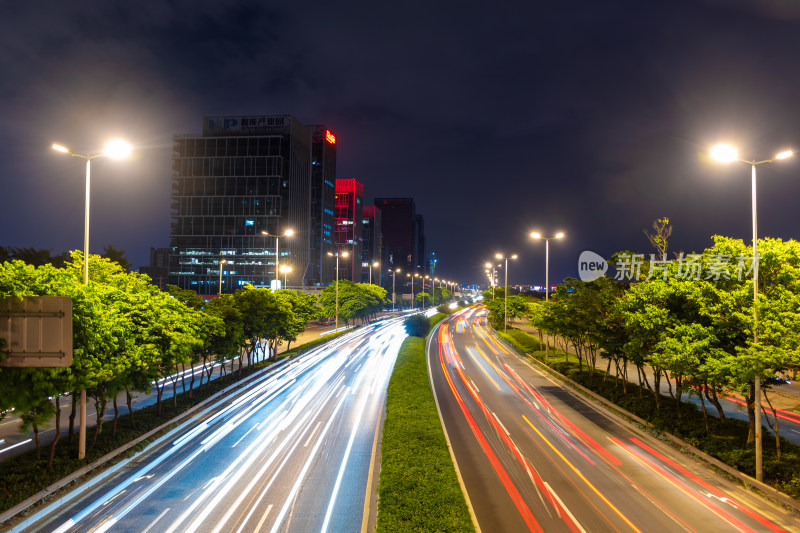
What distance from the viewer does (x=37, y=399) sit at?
10.8 metres

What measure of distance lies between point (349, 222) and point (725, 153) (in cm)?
18318

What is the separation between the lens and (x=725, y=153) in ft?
46.0

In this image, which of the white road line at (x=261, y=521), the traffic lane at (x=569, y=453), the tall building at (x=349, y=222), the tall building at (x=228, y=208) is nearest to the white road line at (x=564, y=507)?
the traffic lane at (x=569, y=453)

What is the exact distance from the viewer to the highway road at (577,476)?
1250 centimetres

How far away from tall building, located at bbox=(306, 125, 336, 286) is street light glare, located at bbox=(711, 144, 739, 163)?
137 metres

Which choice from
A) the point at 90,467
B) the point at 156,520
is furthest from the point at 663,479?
the point at 90,467

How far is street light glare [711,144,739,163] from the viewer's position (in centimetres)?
1390

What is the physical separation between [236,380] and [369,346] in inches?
898

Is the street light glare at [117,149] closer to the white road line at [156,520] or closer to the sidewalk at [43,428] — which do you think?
the sidewalk at [43,428]

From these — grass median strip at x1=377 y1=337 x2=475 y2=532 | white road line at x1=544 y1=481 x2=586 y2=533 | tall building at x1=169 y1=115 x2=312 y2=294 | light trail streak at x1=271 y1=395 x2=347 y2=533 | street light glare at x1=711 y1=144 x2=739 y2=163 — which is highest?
tall building at x1=169 y1=115 x2=312 y2=294

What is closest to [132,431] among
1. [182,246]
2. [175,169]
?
[182,246]

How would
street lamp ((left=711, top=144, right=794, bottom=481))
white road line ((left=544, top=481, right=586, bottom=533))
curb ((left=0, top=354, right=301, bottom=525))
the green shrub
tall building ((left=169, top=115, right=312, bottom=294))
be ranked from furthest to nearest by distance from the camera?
tall building ((left=169, top=115, right=312, bottom=294)), the green shrub, street lamp ((left=711, top=144, right=794, bottom=481)), curb ((left=0, top=354, right=301, bottom=525)), white road line ((left=544, top=481, right=586, bottom=533))

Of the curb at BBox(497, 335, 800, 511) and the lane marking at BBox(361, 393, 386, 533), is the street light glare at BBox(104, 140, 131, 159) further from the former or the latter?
the curb at BBox(497, 335, 800, 511)

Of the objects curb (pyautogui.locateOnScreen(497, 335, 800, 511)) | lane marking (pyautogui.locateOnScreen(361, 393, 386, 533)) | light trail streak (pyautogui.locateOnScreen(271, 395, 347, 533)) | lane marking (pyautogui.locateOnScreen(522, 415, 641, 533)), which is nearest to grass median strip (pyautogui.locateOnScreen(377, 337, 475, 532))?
lane marking (pyautogui.locateOnScreen(361, 393, 386, 533))
